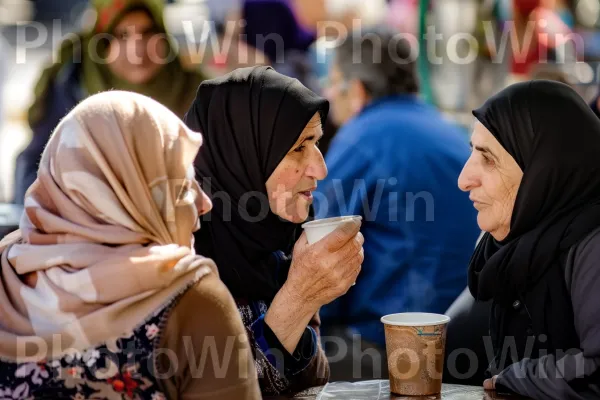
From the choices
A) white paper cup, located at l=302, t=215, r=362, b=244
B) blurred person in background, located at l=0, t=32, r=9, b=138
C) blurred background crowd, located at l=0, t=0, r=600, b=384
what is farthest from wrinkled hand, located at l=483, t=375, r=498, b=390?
blurred person in background, located at l=0, t=32, r=9, b=138

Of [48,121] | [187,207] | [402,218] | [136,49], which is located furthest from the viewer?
[136,49]

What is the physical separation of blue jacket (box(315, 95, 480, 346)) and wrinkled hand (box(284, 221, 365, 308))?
1007 mm

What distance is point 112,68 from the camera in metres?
5.12

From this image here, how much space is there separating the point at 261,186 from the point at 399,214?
1.09m

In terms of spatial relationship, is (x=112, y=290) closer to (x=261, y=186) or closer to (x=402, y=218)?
(x=261, y=186)

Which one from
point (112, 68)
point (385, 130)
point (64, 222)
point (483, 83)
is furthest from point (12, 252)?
point (483, 83)

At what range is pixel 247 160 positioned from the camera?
2543 millimetres

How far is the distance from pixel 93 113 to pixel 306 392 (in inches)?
36.4

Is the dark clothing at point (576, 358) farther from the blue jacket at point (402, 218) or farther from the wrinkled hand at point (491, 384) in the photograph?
the blue jacket at point (402, 218)

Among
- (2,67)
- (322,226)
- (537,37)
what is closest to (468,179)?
(322,226)

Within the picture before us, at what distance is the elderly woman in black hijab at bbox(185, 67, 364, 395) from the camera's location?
96.3 inches

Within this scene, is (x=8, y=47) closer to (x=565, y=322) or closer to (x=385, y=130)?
(x=385, y=130)

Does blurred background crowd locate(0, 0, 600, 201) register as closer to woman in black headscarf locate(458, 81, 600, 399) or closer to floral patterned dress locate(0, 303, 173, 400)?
woman in black headscarf locate(458, 81, 600, 399)

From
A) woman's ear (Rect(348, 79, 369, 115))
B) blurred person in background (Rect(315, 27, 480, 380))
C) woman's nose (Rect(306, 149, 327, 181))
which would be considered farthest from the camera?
woman's ear (Rect(348, 79, 369, 115))
